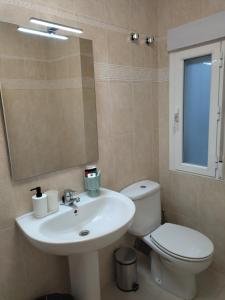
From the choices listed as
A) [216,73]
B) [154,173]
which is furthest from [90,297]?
[216,73]

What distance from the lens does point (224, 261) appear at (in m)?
1.86

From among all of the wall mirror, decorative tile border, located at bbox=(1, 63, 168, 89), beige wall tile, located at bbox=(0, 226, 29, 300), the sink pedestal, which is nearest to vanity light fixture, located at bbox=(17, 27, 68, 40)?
the wall mirror

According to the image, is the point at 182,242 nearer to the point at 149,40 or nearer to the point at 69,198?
the point at 69,198

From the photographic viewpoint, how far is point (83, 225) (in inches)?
55.0

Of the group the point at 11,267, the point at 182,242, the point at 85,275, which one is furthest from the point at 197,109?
the point at 11,267

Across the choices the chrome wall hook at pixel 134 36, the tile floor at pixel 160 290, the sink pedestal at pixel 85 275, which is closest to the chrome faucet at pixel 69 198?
the sink pedestal at pixel 85 275

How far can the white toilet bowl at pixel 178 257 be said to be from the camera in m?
1.49

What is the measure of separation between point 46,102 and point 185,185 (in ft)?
4.52

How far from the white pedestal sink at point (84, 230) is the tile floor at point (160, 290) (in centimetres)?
38

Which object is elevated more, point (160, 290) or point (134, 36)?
point (134, 36)

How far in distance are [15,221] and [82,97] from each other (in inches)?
34.4

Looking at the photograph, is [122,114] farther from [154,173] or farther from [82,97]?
[154,173]

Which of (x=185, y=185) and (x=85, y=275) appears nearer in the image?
(x=85, y=275)

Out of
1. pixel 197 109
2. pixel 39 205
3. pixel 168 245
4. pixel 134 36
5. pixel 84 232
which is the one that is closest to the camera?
pixel 39 205
